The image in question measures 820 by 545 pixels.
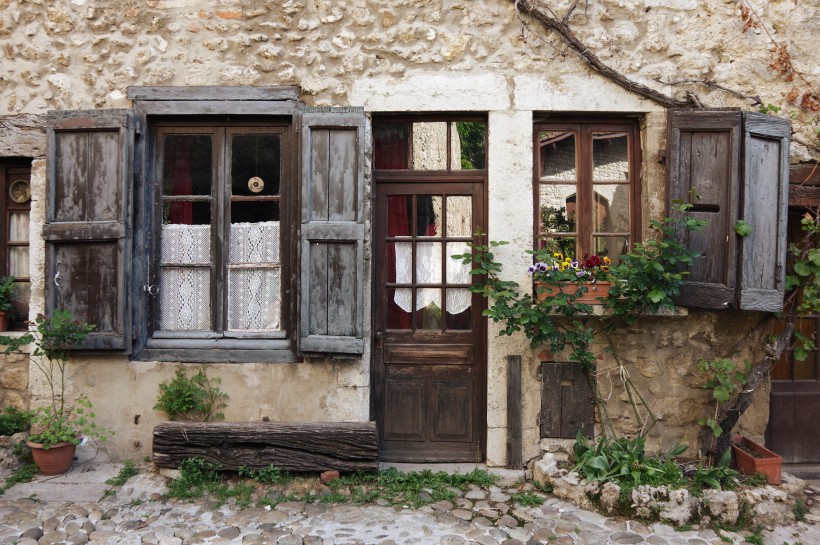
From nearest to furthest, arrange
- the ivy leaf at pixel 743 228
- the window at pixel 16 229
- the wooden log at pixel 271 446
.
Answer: the ivy leaf at pixel 743 228
the wooden log at pixel 271 446
the window at pixel 16 229

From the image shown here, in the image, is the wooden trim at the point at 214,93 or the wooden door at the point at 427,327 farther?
the wooden door at the point at 427,327

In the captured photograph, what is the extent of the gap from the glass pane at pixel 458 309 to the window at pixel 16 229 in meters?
3.21

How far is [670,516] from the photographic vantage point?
330cm

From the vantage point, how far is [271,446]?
377 centimetres

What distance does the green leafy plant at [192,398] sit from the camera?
12.9ft

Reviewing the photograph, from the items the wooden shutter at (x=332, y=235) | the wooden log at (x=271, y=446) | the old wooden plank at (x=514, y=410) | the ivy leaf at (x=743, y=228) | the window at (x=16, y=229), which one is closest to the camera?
the ivy leaf at (x=743, y=228)

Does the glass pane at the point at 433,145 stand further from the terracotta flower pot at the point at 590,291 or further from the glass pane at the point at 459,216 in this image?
the terracotta flower pot at the point at 590,291

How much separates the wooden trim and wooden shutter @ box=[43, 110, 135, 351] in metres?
0.21

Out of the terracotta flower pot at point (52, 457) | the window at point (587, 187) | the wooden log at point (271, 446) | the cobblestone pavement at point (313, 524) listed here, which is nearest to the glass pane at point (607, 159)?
the window at point (587, 187)

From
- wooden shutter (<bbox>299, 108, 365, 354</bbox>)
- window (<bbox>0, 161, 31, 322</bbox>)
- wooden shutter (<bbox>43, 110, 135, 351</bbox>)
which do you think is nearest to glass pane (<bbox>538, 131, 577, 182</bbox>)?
wooden shutter (<bbox>299, 108, 365, 354</bbox>)

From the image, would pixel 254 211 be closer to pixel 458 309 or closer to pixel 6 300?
pixel 458 309

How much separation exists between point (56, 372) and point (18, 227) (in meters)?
1.21

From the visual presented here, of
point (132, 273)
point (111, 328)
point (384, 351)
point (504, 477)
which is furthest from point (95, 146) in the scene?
point (504, 477)

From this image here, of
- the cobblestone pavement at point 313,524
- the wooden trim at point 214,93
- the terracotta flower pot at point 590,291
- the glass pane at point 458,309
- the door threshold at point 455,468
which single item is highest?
the wooden trim at point 214,93
